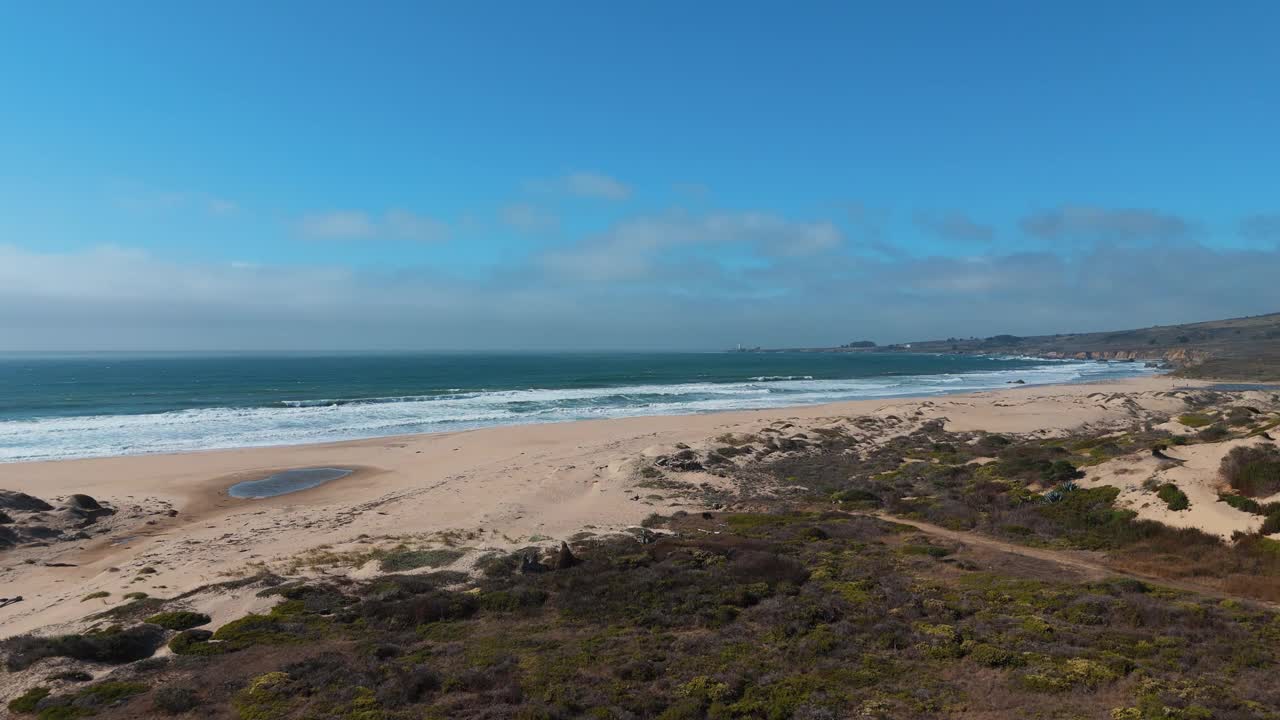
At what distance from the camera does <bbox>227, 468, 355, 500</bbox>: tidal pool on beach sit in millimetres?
29484

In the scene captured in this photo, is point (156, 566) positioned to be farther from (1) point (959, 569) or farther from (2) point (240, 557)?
(1) point (959, 569)

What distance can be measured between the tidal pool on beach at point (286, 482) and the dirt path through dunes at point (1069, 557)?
2742cm

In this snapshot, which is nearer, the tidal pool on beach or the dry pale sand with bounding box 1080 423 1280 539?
the dry pale sand with bounding box 1080 423 1280 539

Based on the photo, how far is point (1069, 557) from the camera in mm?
16422

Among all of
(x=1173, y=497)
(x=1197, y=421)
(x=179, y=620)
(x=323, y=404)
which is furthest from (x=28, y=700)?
(x=323, y=404)

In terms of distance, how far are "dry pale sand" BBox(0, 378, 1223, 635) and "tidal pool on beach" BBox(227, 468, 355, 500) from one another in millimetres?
814

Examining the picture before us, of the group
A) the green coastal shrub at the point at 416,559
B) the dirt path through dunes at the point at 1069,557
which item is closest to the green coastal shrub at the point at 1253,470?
the dirt path through dunes at the point at 1069,557

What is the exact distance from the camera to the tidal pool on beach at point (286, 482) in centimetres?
2948

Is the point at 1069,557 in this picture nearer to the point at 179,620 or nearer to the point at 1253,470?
the point at 1253,470

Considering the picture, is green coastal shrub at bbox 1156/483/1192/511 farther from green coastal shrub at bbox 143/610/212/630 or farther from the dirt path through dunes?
green coastal shrub at bbox 143/610/212/630

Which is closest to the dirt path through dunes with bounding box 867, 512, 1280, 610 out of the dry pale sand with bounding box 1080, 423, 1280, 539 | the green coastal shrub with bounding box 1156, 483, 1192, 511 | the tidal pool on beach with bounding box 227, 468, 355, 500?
the dry pale sand with bounding box 1080, 423, 1280, 539

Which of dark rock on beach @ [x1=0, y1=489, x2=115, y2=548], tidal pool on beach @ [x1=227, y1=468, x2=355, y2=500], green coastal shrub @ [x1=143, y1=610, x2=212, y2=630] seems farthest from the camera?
tidal pool on beach @ [x1=227, y1=468, x2=355, y2=500]

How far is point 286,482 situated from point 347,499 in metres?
7.02

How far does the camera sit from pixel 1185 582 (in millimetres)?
14031
